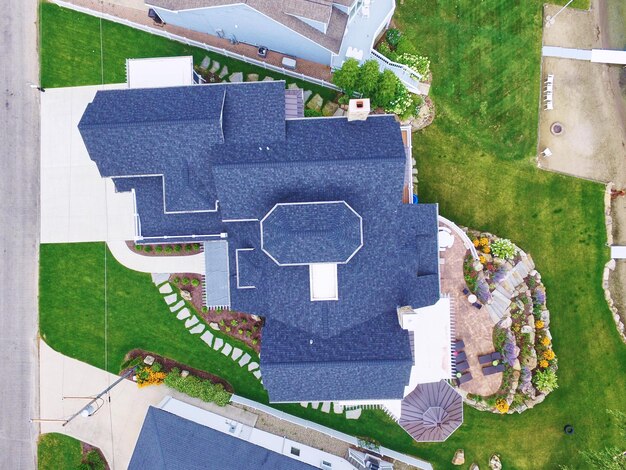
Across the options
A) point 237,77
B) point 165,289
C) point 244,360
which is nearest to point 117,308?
point 165,289

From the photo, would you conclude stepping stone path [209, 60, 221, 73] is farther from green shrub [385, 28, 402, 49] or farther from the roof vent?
green shrub [385, 28, 402, 49]

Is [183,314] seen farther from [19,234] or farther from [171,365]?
[19,234]

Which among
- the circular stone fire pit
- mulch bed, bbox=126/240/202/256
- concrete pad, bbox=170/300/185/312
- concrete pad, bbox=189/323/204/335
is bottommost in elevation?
concrete pad, bbox=189/323/204/335

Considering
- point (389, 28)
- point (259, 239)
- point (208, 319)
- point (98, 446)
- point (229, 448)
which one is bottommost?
point (98, 446)

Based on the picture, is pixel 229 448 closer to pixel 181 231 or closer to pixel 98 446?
pixel 98 446

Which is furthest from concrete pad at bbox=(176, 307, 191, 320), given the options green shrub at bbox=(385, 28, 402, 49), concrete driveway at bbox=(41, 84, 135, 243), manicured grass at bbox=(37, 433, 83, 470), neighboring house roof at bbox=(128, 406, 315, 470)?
green shrub at bbox=(385, 28, 402, 49)

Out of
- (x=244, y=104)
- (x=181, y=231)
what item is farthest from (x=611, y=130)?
(x=181, y=231)

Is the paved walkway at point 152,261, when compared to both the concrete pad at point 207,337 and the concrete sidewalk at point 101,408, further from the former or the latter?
the concrete sidewalk at point 101,408
